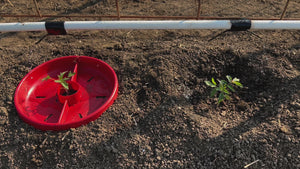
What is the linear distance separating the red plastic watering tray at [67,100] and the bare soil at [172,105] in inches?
3.9

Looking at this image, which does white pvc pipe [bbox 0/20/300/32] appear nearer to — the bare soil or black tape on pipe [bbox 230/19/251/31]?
→ black tape on pipe [bbox 230/19/251/31]

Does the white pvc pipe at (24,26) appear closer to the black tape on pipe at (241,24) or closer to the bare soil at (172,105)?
the bare soil at (172,105)

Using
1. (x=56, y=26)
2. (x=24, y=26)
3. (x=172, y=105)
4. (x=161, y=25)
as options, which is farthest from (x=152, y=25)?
(x=24, y=26)

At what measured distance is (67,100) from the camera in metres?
2.33

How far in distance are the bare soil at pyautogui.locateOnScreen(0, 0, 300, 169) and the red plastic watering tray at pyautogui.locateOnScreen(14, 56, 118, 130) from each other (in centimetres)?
10

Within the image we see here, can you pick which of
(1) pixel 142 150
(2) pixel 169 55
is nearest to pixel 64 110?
(1) pixel 142 150

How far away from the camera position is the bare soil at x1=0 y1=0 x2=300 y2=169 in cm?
201

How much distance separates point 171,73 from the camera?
8.30 ft

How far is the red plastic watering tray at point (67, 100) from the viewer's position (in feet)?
7.25

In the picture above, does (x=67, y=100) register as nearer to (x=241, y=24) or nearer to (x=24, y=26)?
(x=24, y=26)

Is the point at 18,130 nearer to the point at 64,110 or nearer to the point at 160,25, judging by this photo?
the point at 64,110

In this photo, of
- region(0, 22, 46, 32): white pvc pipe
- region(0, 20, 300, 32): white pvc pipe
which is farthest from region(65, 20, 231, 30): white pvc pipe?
region(0, 22, 46, 32): white pvc pipe

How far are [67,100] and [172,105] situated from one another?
3.28 feet

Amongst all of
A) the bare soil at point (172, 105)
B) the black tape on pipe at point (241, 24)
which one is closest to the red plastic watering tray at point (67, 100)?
the bare soil at point (172, 105)
